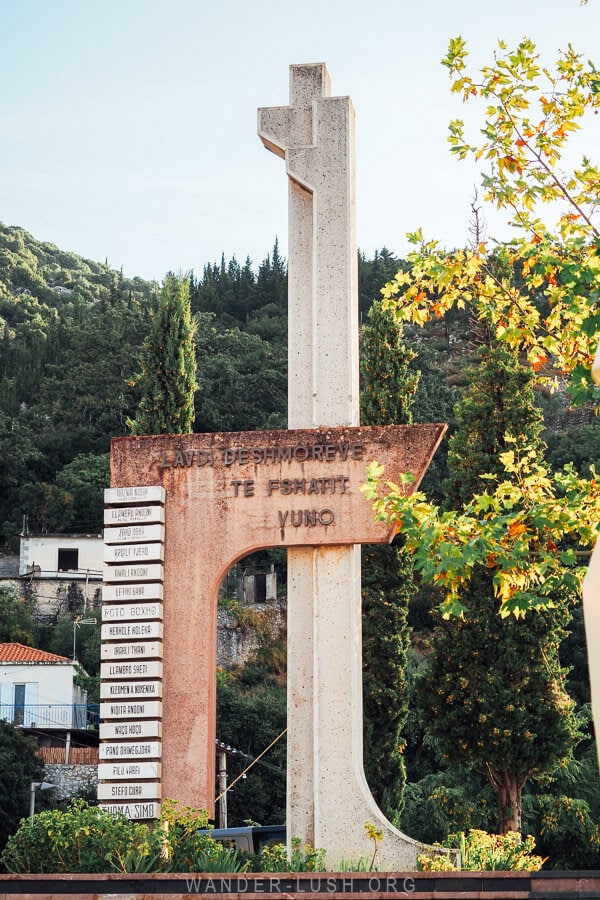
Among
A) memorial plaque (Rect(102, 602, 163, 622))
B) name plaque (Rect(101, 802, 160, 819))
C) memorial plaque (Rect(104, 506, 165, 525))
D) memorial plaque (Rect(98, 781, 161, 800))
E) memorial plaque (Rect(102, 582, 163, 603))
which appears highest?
memorial plaque (Rect(104, 506, 165, 525))

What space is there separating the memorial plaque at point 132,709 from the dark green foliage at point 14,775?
56.1ft

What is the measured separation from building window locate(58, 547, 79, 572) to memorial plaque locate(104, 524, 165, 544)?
31719 mm

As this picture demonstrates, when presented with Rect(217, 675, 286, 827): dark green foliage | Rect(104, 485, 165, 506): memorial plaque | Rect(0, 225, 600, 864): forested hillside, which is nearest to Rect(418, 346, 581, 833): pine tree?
Rect(0, 225, 600, 864): forested hillside

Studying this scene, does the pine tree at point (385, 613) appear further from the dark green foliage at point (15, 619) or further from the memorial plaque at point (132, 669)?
the dark green foliage at point (15, 619)

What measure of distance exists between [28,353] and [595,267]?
4706 centimetres

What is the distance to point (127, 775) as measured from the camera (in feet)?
34.4

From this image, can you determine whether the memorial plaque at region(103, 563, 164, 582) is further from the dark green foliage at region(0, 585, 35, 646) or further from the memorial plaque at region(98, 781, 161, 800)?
the dark green foliage at region(0, 585, 35, 646)

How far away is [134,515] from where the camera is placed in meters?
11.0

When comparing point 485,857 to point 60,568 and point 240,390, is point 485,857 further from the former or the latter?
point 240,390

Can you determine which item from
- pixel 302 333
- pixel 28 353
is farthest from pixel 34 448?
pixel 302 333

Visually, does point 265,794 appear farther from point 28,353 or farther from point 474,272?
point 28,353

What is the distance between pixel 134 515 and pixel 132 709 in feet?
5.69

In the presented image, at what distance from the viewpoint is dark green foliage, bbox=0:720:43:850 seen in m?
26.7

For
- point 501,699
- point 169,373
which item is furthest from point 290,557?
point 169,373
